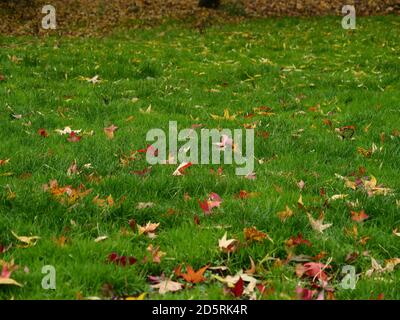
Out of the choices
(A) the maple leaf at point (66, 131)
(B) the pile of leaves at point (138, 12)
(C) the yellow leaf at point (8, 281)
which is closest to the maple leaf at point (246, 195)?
(C) the yellow leaf at point (8, 281)

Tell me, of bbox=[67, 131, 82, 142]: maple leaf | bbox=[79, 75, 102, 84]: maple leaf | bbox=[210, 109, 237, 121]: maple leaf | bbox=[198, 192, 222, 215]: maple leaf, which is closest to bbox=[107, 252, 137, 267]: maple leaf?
bbox=[198, 192, 222, 215]: maple leaf

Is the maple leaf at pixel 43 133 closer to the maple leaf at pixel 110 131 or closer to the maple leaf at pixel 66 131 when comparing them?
the maple leaf at pixel 66 131

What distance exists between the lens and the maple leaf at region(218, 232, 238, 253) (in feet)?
12.9

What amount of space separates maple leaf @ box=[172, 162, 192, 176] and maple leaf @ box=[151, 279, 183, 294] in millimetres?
1825

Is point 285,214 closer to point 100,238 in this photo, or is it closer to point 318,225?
point 318,225

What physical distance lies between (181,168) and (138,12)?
14515 mm

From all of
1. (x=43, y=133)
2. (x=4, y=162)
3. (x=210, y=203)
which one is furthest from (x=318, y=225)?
(x=43, y=133)

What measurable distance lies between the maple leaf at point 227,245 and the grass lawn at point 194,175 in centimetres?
4

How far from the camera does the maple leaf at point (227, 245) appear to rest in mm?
3932

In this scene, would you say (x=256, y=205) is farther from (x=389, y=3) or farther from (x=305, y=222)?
(x=389, y=3)

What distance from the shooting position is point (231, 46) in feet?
44.1

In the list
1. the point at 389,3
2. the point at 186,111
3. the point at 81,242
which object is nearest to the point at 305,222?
the point at 81,242

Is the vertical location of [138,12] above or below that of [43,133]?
above

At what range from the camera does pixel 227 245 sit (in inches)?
155
